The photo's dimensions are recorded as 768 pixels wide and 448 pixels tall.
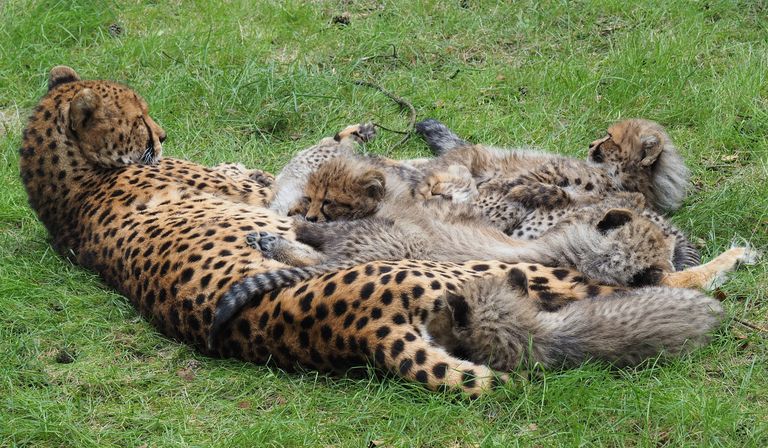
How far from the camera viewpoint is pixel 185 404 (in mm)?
4523

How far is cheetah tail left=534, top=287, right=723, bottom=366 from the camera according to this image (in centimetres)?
434

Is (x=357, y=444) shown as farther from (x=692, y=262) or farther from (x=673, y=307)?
(x=692, y=262)

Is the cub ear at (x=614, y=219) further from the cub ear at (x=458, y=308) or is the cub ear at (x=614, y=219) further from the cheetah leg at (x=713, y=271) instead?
the cub ear at (x=458, y=308)

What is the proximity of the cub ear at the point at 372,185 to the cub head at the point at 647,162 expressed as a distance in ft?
4.47

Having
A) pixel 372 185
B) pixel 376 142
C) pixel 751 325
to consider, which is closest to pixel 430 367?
pixel 751 325

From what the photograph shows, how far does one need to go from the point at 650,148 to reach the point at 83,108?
129 inches

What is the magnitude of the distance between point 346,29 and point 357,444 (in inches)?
194

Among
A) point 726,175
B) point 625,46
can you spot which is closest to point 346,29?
point 625,46

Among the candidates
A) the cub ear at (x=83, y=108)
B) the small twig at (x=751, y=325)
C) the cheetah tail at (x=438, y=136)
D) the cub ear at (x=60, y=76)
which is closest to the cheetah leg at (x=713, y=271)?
the small twig at (x=751, y=325)

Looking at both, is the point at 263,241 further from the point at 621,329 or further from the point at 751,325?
the point at 751,325

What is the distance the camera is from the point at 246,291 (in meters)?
4.54

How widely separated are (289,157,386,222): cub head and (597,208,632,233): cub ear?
1.40m

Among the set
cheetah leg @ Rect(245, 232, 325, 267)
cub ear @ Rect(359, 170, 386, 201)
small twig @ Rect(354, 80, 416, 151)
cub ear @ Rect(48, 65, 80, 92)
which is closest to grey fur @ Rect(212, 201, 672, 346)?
cheetah leg @ Rect(245, 232, 325, 267)

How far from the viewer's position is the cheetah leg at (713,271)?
16.4ft
